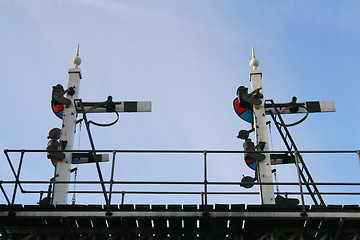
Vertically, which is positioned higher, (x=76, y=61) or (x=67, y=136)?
(x=76, y=61)

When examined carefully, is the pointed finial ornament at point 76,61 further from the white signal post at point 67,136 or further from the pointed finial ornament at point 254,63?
the pointed finial ornament at point 254,63

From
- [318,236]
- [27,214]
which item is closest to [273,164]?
[318,236]

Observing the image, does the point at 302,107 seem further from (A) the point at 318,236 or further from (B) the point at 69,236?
(B) the point at 69,236

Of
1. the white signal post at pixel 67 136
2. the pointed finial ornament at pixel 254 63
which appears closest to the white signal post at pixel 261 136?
the pointed finial ornament at pixel 254 63

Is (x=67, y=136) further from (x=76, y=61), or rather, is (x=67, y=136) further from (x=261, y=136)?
(x=261, y=136)

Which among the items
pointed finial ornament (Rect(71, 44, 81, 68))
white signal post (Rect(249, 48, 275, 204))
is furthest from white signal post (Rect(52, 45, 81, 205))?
white signal post (Rect(249, 48, 275, 204))

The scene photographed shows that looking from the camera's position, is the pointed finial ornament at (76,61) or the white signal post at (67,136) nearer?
the white signal post at (67,136)

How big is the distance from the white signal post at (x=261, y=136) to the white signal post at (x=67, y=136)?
16.1ft

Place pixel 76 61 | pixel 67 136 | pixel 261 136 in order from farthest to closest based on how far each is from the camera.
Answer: pixel 76 61 → pixel 67 136 → pixel 261 136

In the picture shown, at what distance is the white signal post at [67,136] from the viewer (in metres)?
17.1

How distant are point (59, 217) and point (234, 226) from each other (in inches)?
144

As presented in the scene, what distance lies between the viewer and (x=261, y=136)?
18.2 m

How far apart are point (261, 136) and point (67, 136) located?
5177mm

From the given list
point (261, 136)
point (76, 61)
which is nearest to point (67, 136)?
point (76, 61)
